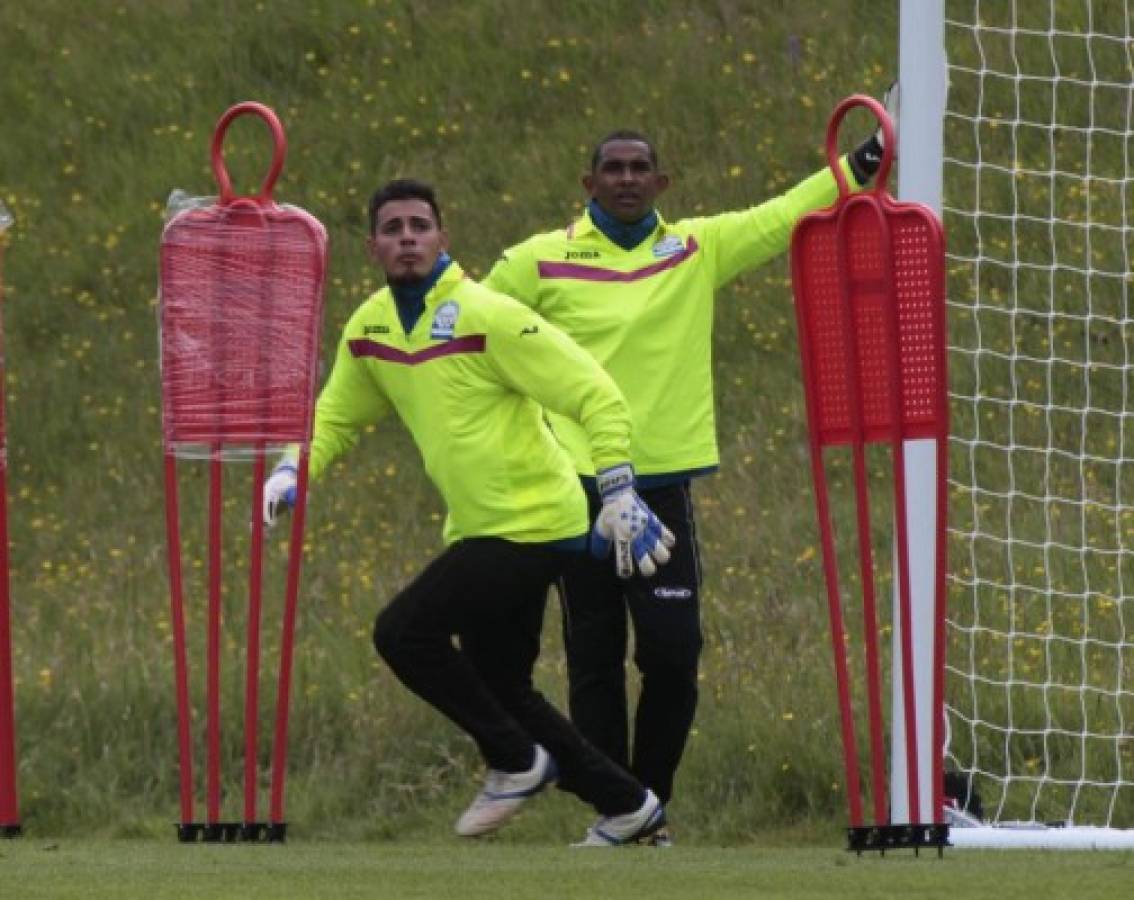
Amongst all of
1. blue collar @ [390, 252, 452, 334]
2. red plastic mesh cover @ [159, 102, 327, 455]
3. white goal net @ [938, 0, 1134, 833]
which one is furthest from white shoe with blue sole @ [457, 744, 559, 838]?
white goal net @ [938, 0, 1134, 833]

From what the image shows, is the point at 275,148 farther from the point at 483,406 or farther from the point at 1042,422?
the point at 1042,422

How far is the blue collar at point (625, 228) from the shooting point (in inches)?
365

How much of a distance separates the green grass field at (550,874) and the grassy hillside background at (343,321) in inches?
97.7

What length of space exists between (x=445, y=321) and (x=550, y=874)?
167 cm

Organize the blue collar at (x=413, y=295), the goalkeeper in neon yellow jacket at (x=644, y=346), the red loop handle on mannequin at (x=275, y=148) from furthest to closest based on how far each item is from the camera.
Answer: the goalkeeper in neon yellow jacket at (x=644, y=346)
the blue collar at (x=413, y=295)
the red loop handle on mannequin at (x=275, y=148)

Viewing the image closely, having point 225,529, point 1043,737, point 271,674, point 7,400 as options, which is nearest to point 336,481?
point 225,529

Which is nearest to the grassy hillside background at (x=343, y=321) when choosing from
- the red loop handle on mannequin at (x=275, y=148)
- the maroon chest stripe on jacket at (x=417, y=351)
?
the maroon chest stripe on jacket at (x=417, y=351)

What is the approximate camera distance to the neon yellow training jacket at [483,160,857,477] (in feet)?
30.0

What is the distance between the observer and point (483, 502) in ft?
28.1

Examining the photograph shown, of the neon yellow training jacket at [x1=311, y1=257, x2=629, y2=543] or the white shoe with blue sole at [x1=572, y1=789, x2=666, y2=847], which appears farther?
the white shoe with blue sole at [x1=572, y1=789, x2=666, y2=847]

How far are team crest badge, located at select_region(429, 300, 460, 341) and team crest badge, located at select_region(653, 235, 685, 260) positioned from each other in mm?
867

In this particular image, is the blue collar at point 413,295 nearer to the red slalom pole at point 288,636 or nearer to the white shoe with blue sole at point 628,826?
the red slalom pole at point 288,636

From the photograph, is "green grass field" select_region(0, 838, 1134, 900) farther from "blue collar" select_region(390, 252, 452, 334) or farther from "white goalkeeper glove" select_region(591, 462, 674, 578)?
"blue collar" select_region(390, 252, 452, 334)

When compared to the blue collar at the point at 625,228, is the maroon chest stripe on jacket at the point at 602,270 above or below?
below
